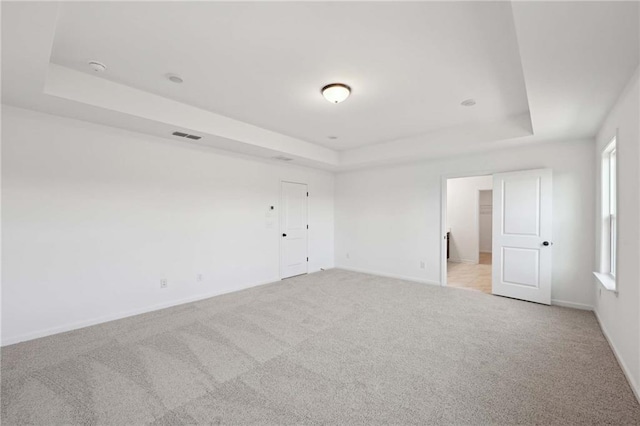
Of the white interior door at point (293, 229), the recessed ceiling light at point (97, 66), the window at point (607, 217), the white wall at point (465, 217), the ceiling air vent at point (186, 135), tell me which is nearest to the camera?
the recessed ceiling light at point (97, 66)

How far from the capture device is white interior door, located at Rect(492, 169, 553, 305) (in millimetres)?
4141

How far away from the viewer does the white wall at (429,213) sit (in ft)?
13.0

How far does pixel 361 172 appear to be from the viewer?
6438 mm

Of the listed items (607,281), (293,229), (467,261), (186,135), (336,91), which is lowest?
(467,261)

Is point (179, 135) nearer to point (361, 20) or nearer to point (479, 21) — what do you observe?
point (361, 20)

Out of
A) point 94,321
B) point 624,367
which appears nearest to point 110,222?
point 94,321

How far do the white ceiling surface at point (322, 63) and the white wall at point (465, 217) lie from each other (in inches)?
155

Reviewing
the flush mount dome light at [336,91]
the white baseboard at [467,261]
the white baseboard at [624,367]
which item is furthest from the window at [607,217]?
the white baseboard at [467,261]

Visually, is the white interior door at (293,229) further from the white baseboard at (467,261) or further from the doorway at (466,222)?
the white baseboard at (467,261)

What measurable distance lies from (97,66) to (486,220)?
33.7ft

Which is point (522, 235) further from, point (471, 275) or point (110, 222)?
point (110, 222)

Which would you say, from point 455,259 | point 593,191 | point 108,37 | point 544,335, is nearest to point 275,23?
point 108,37

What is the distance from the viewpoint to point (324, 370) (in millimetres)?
2430

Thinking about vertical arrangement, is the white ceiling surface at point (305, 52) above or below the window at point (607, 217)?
above
